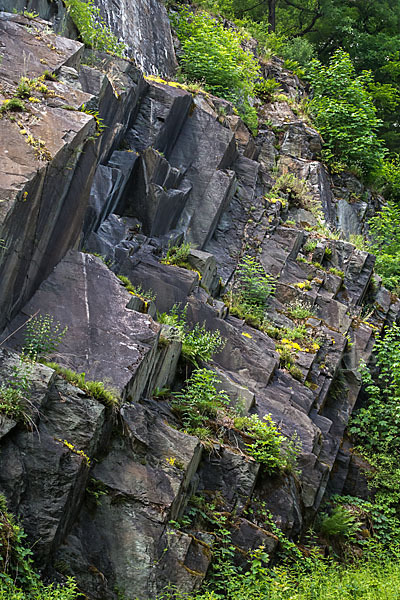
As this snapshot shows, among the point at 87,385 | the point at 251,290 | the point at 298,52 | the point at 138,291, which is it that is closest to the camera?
the point at 87,385

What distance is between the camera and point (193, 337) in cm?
959

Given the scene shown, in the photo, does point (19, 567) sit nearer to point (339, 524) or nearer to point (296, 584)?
point (296, 584)

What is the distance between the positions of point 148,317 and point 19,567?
3.58 meters

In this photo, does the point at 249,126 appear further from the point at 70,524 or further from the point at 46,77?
the point at 70,524

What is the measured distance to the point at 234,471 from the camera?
8.17 meters

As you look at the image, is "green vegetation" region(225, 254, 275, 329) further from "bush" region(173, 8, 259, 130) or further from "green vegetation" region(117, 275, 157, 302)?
"bush" region(173, 8, 259, 130)

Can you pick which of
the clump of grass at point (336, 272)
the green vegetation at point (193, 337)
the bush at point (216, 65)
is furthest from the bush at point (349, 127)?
the green vegetation at point (193, 337)

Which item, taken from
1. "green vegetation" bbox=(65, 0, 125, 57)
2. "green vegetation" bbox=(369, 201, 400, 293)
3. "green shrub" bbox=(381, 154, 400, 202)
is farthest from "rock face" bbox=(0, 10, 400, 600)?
"green shrub" bbox=(381, 154, 400, 202)

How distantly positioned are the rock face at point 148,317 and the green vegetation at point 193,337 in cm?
15

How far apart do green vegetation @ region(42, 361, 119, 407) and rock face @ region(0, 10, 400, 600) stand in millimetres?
95

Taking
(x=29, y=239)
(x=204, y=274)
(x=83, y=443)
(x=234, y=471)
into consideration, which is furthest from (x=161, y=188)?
(x=83, y=443)

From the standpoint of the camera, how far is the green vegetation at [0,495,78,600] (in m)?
4.91

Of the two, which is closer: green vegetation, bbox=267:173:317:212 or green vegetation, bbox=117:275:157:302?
green vegetation, bbox=117:275:157:302

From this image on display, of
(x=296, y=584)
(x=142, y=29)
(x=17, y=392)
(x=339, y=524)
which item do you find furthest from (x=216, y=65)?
(x=296, y=584)
